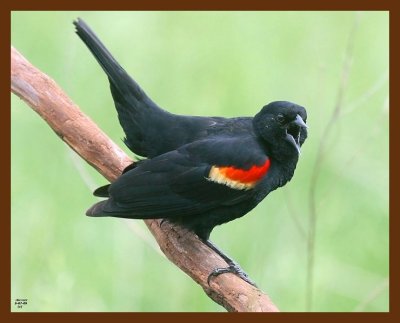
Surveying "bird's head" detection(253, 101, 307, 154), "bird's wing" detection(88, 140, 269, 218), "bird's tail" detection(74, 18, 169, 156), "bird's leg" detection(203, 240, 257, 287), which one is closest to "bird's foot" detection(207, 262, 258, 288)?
"bird's leg" detection(203, 240, 257, 287)

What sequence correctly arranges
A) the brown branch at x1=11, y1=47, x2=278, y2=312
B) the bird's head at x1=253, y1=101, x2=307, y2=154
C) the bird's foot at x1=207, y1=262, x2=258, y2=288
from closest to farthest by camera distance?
the bird's foot at x1=207, y1=262, x2=258, y2=288 → the bird's head at x1=253, y1=101, x2=307, y2=154 → the brown branch at x1=11, y1=47, x2=278, y2=312

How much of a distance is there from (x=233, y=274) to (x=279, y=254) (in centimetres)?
123

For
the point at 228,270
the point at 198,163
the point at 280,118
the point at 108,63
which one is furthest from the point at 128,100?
the point at 228,270

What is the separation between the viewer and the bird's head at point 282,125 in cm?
422

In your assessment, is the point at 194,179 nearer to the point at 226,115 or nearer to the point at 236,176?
the point at 236,176

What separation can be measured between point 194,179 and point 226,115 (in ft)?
6.49

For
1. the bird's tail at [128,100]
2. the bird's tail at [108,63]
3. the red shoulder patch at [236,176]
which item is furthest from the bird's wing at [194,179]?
the bird's tail at [108,63]

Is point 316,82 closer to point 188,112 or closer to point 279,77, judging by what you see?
point 279,77

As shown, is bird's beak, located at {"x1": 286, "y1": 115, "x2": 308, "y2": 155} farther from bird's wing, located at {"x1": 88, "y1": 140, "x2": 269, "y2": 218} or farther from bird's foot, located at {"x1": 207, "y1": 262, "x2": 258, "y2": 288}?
bird's foot, located at {"x1": 207, "y1": 262, "x2": 258, "y2": 288}

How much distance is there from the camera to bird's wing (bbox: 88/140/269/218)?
4.25m

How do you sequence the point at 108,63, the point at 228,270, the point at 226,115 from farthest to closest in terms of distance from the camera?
the point at 226,115 < the point at 108,63 < the point at 228,270

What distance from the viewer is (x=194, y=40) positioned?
6.93m

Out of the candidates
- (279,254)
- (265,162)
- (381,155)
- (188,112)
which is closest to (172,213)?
(265,162)

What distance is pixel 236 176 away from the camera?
427 centimetres
